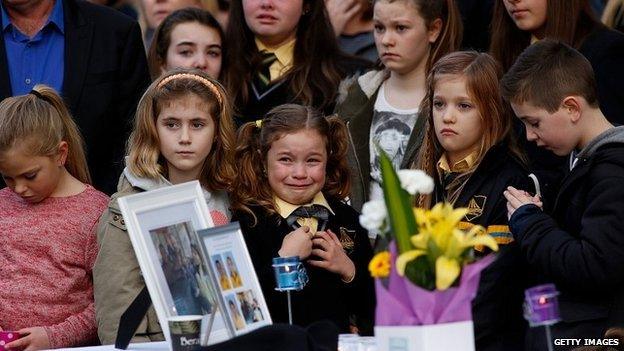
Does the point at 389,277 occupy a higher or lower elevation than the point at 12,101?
lower

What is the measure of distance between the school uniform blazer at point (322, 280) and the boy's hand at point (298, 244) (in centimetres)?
8

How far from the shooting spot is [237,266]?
14.1 ft

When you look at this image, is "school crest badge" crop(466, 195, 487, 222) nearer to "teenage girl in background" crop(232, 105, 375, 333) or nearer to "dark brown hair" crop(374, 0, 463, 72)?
"teenage girl in background" crop(232, 105, 375, 333)

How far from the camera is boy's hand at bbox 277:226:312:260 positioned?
17.4 feet

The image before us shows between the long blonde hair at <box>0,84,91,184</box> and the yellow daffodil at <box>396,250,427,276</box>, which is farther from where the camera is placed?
the long blonde hair at <box>0,84,91,184</box>

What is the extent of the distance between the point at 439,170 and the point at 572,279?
0.93 m

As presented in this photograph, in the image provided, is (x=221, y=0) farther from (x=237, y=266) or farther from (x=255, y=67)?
(x=237, y=266)

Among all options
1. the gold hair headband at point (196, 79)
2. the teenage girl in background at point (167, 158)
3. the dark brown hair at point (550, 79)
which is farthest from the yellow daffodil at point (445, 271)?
the gold hair headband at point (196, 79)

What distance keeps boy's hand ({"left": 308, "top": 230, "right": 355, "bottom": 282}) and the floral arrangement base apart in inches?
67.9

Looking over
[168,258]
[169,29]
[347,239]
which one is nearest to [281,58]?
[169,29]

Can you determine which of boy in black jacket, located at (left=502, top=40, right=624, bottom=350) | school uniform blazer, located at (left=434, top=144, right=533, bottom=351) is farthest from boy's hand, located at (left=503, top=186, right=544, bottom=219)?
school uniform blazer, located at (left=434, top=144, right=533, bottom=351)

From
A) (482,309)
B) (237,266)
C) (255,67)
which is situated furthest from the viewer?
(255,67)

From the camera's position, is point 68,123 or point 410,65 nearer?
point 68,123

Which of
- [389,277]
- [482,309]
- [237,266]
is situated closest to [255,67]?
[482,309]
